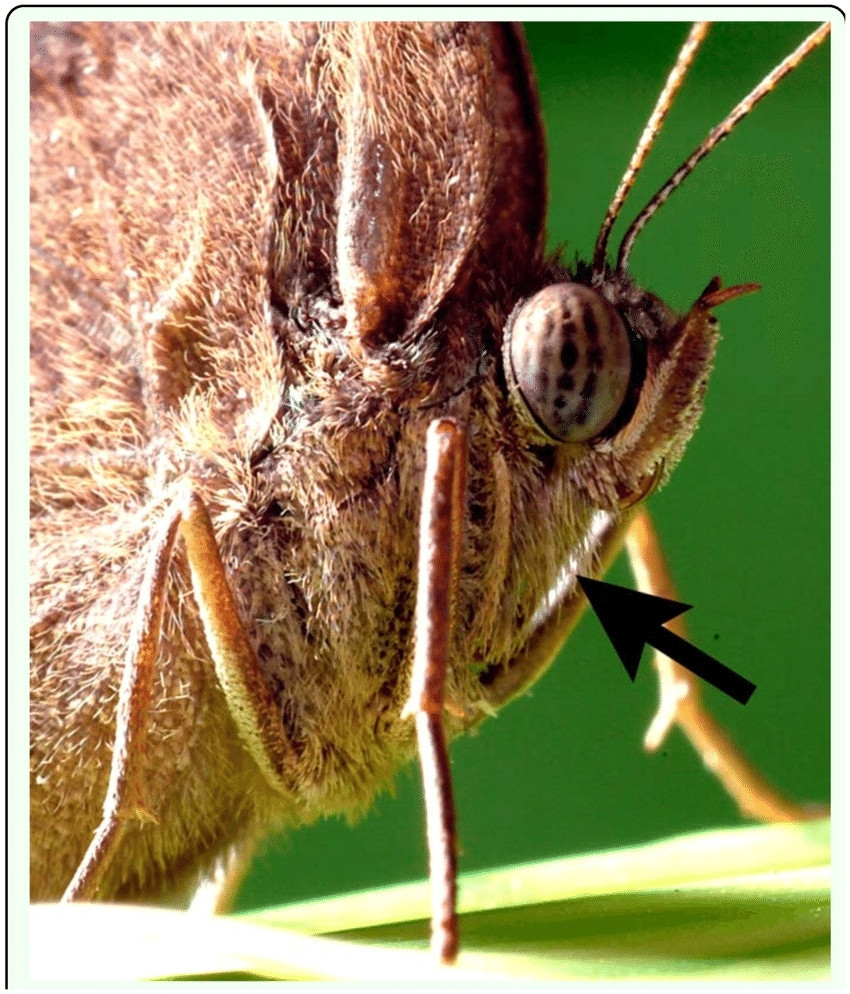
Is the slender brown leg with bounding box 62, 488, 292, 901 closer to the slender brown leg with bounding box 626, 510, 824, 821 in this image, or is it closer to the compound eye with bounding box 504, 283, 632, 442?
the compound eye with bounding box 504, 283, 632, 442

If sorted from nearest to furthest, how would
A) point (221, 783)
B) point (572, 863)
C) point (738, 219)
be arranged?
point (572, 863)
point (221, 783)
point (738, 219)

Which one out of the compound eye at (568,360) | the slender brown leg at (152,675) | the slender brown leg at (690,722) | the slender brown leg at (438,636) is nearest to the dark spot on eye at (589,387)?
the compound eye at (568,360)

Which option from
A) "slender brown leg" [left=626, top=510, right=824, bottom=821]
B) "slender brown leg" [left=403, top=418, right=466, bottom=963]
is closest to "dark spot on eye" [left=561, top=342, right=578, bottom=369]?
"slender brown leg" [left=403, top=418, right=466, bottom=963]

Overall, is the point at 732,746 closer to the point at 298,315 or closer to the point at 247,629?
the point at 247,629

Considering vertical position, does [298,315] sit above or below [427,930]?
above

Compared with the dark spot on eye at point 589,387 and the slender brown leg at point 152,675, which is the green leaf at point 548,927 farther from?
the dark spot on eye at point 589,387

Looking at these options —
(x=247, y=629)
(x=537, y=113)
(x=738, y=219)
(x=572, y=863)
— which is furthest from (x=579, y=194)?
(x=572, y=863)
